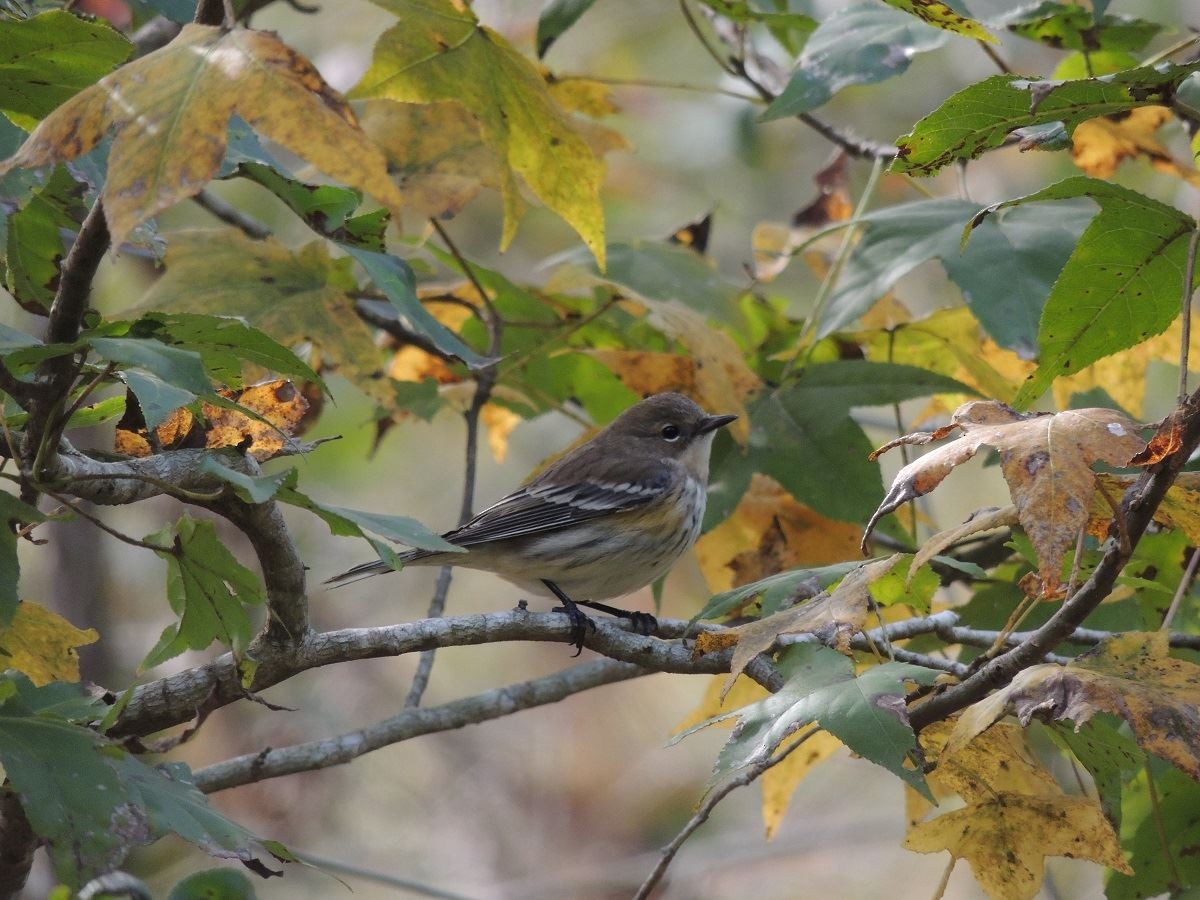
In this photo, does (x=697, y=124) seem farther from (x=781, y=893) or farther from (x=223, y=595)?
(x=223, y=595)

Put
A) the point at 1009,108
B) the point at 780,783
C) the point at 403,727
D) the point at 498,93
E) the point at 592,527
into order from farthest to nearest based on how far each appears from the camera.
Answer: the point at 592,527 → the point at 780,783 → the point at 403,727 → the point at 498,93 → the point at 1009,108

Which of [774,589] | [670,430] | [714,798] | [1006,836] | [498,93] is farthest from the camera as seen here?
[670,430]

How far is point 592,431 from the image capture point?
4.32 metres

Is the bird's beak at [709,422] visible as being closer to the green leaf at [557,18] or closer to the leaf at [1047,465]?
the green leaf at [557,18]

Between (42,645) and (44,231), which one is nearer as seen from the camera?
(42,645)

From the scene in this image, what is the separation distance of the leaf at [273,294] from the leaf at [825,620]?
5.43 feet

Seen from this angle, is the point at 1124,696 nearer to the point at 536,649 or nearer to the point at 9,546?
the point at 9,546

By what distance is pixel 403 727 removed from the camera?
3.58m

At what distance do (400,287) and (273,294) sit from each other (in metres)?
1.31

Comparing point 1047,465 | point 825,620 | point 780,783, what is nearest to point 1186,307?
point 1047,465

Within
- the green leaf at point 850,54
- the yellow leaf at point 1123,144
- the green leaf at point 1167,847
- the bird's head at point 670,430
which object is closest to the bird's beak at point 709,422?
the bird's head at point 670,430

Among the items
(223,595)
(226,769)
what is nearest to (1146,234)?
(223,595)

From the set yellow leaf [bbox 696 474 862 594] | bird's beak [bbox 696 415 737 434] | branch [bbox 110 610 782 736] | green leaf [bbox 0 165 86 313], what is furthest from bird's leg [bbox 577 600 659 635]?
green leaf [bbox 0 165 86 313]

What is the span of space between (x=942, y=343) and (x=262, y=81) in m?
2.92
